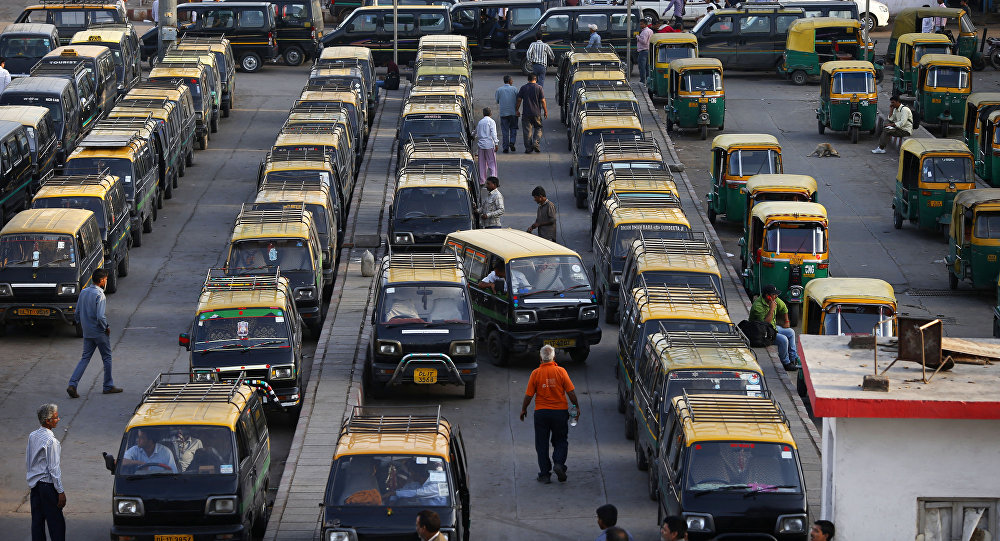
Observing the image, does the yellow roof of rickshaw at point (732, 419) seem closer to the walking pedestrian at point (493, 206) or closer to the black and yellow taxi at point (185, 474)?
the black and yellow taxi at point (185, 474)

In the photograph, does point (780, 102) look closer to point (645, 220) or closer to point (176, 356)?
point (645, 220)

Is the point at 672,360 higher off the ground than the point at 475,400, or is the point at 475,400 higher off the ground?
the point at 672,360

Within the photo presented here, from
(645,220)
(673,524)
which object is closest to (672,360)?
(673,524)

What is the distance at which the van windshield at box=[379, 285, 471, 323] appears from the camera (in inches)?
804

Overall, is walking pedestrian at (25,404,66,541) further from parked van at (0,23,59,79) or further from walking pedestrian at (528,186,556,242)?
parked van at (0,23,59,79)

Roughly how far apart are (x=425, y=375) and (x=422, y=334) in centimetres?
56

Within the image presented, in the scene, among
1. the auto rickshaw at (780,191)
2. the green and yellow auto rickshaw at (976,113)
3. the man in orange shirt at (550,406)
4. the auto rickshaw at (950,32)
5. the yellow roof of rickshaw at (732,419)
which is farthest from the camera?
the auto rickshaw at (950,32)

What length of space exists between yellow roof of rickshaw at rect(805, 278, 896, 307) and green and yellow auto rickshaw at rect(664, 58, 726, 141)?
599 inches

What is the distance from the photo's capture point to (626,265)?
77.0 ft

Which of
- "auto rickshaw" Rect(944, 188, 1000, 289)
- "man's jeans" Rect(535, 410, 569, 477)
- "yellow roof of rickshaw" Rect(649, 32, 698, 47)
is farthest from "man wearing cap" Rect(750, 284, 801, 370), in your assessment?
"yellow roof of rickshaw" Rect(649, 32, 698, 47)

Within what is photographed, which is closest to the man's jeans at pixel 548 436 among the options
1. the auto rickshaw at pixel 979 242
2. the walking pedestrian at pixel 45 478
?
the walking pedestrian at pixel 45 478

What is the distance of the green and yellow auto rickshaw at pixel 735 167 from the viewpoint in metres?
31.4

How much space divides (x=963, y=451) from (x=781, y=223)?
15.9 meters

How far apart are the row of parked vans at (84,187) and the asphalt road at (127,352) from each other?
486 mm
